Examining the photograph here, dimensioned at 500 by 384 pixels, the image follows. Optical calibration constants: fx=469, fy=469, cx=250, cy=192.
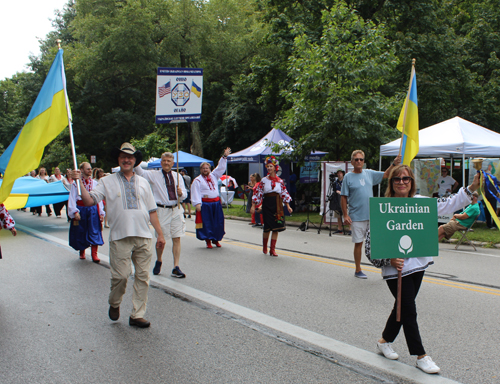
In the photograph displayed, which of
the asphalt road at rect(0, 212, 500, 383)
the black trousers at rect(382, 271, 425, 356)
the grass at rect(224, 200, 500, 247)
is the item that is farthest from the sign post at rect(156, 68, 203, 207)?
the grass at rect(224, 200, 500, 247)

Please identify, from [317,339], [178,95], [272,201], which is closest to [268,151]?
[272,201]

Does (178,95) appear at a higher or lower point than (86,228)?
higher

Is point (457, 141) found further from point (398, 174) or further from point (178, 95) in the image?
point (398, 174)

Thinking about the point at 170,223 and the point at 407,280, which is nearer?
the point at 407,280

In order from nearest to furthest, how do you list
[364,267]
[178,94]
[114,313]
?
1. [114,313]
2. [364,267]
3. [178,94]

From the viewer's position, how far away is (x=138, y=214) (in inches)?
196

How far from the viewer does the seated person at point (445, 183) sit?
14508 mm

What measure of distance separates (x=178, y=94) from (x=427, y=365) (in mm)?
6151

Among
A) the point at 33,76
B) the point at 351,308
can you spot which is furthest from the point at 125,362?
the point at 33,76

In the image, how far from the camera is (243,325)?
4.97m

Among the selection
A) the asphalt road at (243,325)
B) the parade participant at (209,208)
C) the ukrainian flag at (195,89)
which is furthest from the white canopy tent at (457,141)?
the ukrainian flag at (195,89)

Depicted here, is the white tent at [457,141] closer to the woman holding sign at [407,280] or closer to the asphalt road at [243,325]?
the asphalt road at [243,325]

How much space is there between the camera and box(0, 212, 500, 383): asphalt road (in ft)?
12.6

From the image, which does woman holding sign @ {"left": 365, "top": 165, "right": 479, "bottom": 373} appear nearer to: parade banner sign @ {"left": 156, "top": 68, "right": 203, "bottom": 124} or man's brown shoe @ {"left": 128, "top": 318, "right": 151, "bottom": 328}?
man's brown shoe @ {"left": 128, "top": 318, "right": 151, "bottom": 328}
